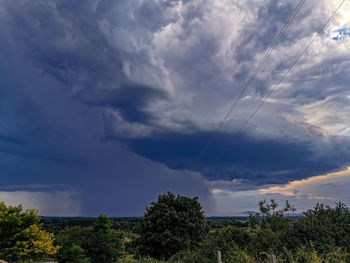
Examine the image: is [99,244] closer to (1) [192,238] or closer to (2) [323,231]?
(1) [192,238]

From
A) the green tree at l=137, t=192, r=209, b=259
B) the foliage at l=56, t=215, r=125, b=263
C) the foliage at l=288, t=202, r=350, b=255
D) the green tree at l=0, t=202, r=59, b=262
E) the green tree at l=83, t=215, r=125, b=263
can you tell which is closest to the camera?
the foliage at l=288, t=202, r=350, b=255

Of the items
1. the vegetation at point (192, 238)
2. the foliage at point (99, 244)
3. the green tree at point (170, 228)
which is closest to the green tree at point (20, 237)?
the vegetation at point (192, 238)

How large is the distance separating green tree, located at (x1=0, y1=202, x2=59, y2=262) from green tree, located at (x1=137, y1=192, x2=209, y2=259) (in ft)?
33.7

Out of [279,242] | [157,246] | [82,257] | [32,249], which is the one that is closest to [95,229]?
[82,257]

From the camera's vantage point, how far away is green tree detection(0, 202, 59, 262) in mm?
23344

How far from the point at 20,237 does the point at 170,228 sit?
14018 millimetres

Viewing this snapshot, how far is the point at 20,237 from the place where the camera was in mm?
23922

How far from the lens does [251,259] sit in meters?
13.7

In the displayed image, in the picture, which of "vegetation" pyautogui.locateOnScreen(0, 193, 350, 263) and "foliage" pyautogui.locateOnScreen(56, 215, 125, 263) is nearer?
"vegetation" pyautogui.locateOnScreen(0, 193, 350, 263)

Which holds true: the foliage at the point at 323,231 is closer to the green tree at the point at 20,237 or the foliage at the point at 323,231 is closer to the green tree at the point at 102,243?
the green tree at the point at 20,237

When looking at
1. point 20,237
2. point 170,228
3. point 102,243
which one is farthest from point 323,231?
point 102,243

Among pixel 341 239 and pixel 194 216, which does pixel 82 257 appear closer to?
pixel 194 216

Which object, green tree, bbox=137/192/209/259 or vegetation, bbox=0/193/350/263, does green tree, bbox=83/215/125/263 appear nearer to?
vegetation, bbox=0/193/350/263

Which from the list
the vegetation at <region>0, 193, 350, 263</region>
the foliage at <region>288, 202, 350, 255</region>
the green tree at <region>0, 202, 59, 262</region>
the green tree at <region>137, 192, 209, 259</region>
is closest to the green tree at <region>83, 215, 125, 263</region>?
the vegetation at <region>0, 193, 350, 263</region>
